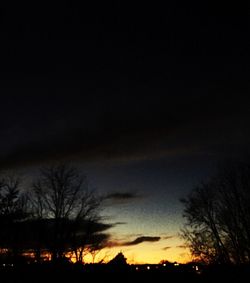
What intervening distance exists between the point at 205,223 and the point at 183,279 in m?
5.53

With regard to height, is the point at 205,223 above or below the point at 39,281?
above

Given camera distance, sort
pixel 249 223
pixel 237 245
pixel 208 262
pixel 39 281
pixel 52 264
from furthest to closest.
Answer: pixel 208 262 → pixel 237 245 → pixel 249 223 → pixel 52 264 → pixel 39 281

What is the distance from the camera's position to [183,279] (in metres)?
37.2

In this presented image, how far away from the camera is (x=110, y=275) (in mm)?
34469

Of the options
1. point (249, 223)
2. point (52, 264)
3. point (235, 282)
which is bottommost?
point (235, 282)

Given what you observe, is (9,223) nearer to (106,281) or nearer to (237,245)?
(106,281)

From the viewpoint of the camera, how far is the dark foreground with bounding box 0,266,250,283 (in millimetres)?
29984

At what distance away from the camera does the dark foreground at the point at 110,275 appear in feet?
98.4

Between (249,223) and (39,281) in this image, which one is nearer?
(39,281)

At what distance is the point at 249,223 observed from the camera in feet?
117

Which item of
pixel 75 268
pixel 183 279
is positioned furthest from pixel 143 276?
pixel 75 268

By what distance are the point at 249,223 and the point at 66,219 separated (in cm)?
1570

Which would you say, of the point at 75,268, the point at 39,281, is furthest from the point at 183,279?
the point at 39,281

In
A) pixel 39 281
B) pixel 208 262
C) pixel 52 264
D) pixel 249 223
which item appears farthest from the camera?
pixel 208 262
